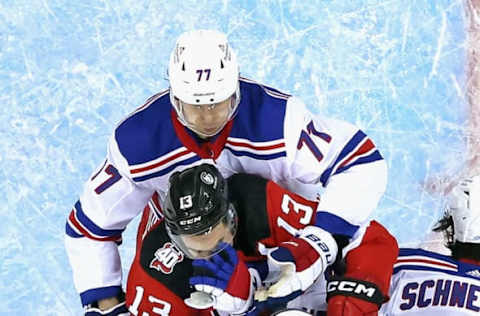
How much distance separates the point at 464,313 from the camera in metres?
1.78

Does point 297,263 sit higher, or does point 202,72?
point 202,72

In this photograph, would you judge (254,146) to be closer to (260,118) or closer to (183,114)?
(260,118)

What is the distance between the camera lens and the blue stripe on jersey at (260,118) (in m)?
1.74

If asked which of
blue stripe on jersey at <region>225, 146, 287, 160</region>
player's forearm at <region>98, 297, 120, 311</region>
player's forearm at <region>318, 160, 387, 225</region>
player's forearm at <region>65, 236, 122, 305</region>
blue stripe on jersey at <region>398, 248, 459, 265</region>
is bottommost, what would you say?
player's forearm at <region>98, 297, 120, 311</region>

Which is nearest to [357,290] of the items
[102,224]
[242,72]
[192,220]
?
[192,220]

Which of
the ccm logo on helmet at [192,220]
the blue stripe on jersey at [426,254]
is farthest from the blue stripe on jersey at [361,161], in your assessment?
the ccm logo on helmet at [192,220]

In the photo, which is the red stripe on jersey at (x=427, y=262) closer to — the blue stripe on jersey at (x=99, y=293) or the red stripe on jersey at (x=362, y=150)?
the red stripe on jersey at (x=362, y=150)

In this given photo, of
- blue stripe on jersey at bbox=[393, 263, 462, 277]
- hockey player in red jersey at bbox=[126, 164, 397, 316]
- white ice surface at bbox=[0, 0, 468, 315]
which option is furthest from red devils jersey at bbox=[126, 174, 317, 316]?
white ice surface at bbox=[0, 0, 468, 315]

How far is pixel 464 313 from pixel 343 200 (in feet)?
1.08

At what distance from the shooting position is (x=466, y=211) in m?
1.91

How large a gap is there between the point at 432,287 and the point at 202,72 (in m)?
0.63

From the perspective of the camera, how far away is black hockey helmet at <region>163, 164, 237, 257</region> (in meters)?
1.53

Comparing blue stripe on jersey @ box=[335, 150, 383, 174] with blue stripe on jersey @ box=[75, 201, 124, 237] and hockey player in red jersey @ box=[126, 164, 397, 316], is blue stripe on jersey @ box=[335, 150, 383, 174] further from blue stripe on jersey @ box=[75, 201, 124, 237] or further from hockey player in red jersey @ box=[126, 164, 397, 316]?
blue stripe on jersey @ box=[75, 201, 124, 237]

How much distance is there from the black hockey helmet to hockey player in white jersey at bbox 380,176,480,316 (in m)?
0.47
